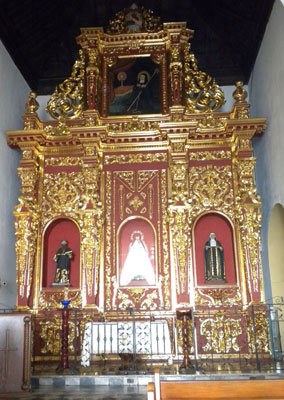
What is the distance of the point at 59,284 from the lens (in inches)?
436

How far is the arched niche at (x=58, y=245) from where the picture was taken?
1148 cm

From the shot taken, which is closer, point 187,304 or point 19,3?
point 187,304

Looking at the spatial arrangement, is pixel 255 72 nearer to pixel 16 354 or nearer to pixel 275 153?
pixel 275 153

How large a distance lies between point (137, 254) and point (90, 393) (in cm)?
474

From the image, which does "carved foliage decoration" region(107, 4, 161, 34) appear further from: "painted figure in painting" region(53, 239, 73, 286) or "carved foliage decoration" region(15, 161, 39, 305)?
"painted figure in painting" region(53, 239, 73, 286)

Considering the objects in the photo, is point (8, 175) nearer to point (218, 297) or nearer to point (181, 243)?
point (181, 243)

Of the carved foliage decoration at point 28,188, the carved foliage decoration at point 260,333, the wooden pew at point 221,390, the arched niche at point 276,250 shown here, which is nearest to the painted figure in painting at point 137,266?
the carved foliage decoration at point 260,333

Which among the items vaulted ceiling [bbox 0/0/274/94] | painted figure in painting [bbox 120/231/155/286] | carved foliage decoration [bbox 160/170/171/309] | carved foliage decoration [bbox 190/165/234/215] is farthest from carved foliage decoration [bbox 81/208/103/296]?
vaulted ceiling [bbox 0/0/274/94]

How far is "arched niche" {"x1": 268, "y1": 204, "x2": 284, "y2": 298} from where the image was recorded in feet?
35.8

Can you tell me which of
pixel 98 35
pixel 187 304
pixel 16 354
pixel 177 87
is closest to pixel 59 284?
pixel 187 304

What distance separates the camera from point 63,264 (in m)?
11.2

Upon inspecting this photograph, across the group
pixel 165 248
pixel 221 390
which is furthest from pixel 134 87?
pixel 221 390

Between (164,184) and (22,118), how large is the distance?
411cm

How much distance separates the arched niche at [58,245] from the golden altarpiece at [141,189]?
1.0 inches
